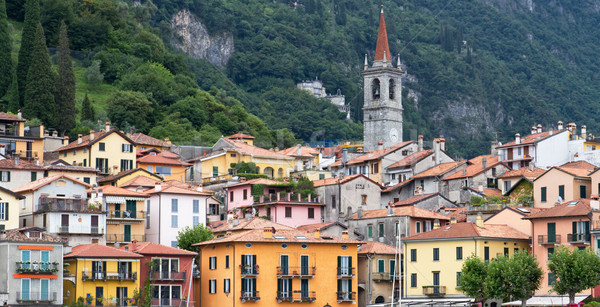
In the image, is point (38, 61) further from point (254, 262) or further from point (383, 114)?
point (254, 262)

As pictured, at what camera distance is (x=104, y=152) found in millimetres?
102812

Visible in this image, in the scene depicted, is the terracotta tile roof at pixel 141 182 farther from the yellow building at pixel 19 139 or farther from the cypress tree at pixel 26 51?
the cypress tree at pixel 26 51

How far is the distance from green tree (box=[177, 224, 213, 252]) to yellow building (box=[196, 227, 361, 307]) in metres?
2.83

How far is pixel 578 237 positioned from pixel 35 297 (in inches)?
1245

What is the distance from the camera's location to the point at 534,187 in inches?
3474

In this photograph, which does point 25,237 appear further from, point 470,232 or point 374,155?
point 374,155

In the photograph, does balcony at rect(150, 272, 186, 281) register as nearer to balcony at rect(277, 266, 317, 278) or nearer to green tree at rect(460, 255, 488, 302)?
balcony at rect(277, 266, 317, 278)

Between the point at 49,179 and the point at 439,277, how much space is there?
26.9 meters

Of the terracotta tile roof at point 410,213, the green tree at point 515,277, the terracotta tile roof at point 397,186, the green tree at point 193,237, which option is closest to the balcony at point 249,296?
the green tree at point 193,237

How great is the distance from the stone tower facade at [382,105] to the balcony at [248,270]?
6492cm

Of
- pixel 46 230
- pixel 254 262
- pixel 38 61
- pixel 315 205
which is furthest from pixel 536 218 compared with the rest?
pixel 38 61

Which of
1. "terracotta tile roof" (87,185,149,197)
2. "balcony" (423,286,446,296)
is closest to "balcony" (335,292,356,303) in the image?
"balcony" (423,286,446,296)

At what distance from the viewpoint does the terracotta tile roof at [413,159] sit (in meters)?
109

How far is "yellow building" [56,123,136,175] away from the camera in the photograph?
102 metres
